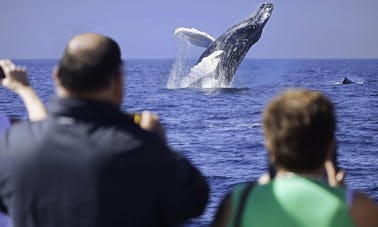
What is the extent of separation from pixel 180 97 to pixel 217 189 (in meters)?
25.2

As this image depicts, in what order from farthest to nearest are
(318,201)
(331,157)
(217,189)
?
(217,189), (331,157), (318,201)

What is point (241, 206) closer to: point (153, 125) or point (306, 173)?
point (306, 173)

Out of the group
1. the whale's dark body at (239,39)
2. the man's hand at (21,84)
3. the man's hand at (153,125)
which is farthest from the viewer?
the whale's dark body at (239,39)

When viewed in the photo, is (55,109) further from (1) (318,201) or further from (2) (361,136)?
(2) (361,136)

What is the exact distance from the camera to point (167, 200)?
244cm

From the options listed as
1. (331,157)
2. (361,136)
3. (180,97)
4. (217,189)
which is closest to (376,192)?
(217,189)

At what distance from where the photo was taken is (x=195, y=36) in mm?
36094

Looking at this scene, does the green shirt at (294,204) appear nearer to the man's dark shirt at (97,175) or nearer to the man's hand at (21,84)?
the man's dark shirt at (97,175)

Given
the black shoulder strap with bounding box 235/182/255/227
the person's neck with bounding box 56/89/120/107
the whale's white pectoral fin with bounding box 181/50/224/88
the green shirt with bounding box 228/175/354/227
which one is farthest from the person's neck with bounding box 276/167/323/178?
the whale's white pectoral fin with bounding box 181/50/224/88

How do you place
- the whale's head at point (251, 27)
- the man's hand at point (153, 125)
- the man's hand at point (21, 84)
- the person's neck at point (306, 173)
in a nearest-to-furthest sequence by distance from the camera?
1. the person's neck at point (306, 173)
2. the man's hand at point (153, 125)
3. the man's hand at point (21, 84)
4. the whale's head at point (251, 27)

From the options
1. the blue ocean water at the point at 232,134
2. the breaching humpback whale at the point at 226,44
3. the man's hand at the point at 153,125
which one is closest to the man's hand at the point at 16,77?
the man's hand at the point at 153,125

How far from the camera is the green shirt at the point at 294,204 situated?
7.73 ft

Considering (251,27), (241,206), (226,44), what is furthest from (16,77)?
(226,44)

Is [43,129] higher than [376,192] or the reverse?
higher
